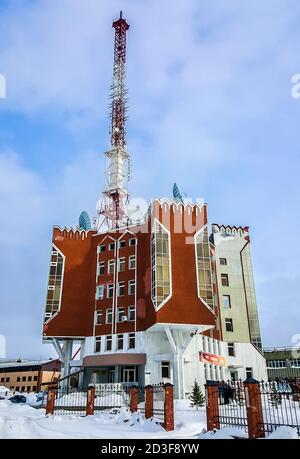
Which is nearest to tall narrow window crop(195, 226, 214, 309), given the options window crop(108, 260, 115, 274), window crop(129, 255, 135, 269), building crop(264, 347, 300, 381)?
window crop(129, 255, 135, 269)

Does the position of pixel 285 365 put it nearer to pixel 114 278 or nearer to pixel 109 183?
pixel 114 278

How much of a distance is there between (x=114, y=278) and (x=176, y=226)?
10266 mm

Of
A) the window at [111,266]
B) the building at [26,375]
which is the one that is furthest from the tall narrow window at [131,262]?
the building at [26,375]

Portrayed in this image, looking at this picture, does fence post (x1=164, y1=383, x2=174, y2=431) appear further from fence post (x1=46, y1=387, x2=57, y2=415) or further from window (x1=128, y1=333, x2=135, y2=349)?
window (x1=128, y1=333, x2=135, y2=349)

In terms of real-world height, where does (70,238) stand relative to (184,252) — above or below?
above

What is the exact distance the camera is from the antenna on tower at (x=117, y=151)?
5278 cm

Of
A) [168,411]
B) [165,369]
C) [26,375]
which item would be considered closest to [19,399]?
[165,369]

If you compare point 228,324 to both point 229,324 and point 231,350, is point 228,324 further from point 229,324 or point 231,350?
point 231,350

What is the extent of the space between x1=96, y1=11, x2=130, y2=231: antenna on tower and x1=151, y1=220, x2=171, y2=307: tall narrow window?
Answer: 12.0m

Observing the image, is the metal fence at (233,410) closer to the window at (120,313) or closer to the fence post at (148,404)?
the fence post at (148,404)

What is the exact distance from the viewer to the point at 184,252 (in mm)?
39562

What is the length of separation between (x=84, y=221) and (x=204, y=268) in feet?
69.8

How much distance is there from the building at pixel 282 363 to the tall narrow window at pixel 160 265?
37.7m
